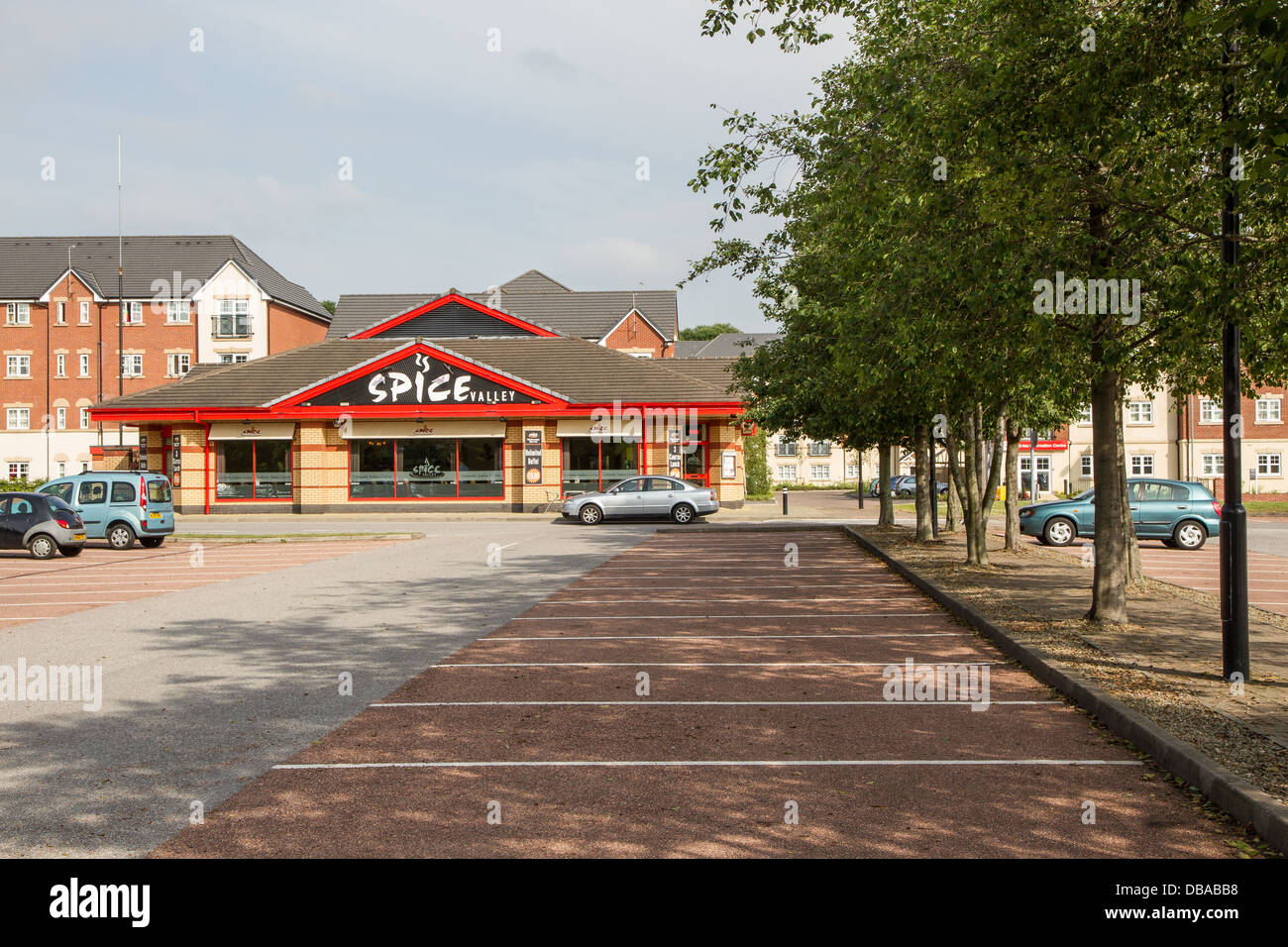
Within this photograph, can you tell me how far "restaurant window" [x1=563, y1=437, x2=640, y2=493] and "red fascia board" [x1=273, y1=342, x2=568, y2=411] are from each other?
2.29 metres

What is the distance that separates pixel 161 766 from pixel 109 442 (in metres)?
59.6

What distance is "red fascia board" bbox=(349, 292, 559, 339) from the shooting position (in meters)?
45.2

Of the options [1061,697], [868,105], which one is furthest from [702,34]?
[1061,697]

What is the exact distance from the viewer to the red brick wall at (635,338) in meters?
63.6

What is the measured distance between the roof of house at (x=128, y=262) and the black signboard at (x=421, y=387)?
28.1m

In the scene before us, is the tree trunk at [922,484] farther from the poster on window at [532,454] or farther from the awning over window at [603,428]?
the poster on window at [532,454]

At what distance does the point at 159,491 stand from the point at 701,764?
2257cm

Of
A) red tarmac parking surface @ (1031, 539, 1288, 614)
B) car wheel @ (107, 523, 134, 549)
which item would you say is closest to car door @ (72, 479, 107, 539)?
car wheel @ (107, 523, 134, 549)

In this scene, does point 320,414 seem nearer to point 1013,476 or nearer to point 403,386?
point 403,386

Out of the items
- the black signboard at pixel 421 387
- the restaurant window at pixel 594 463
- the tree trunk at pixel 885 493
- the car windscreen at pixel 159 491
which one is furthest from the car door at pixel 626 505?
the car windscreen at pixel 159 491

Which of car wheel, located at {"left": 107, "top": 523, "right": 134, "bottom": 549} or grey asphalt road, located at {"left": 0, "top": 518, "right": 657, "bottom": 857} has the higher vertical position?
car wheel, located at {"left": 107, "top": 523, "right": 134, "bottom": 549}

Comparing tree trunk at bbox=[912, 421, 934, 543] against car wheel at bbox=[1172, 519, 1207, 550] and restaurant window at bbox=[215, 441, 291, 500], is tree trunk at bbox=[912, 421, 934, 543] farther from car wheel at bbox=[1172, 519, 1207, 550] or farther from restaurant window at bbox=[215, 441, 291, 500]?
restaurant window at bbox=[215, 441, 291, 500]

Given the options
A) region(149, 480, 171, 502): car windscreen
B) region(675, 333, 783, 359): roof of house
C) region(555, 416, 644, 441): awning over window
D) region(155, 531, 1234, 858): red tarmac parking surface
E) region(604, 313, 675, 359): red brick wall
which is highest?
region(675, 333, 783, 359): roof of house

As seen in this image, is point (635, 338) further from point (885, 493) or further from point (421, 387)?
point (885, 493)
